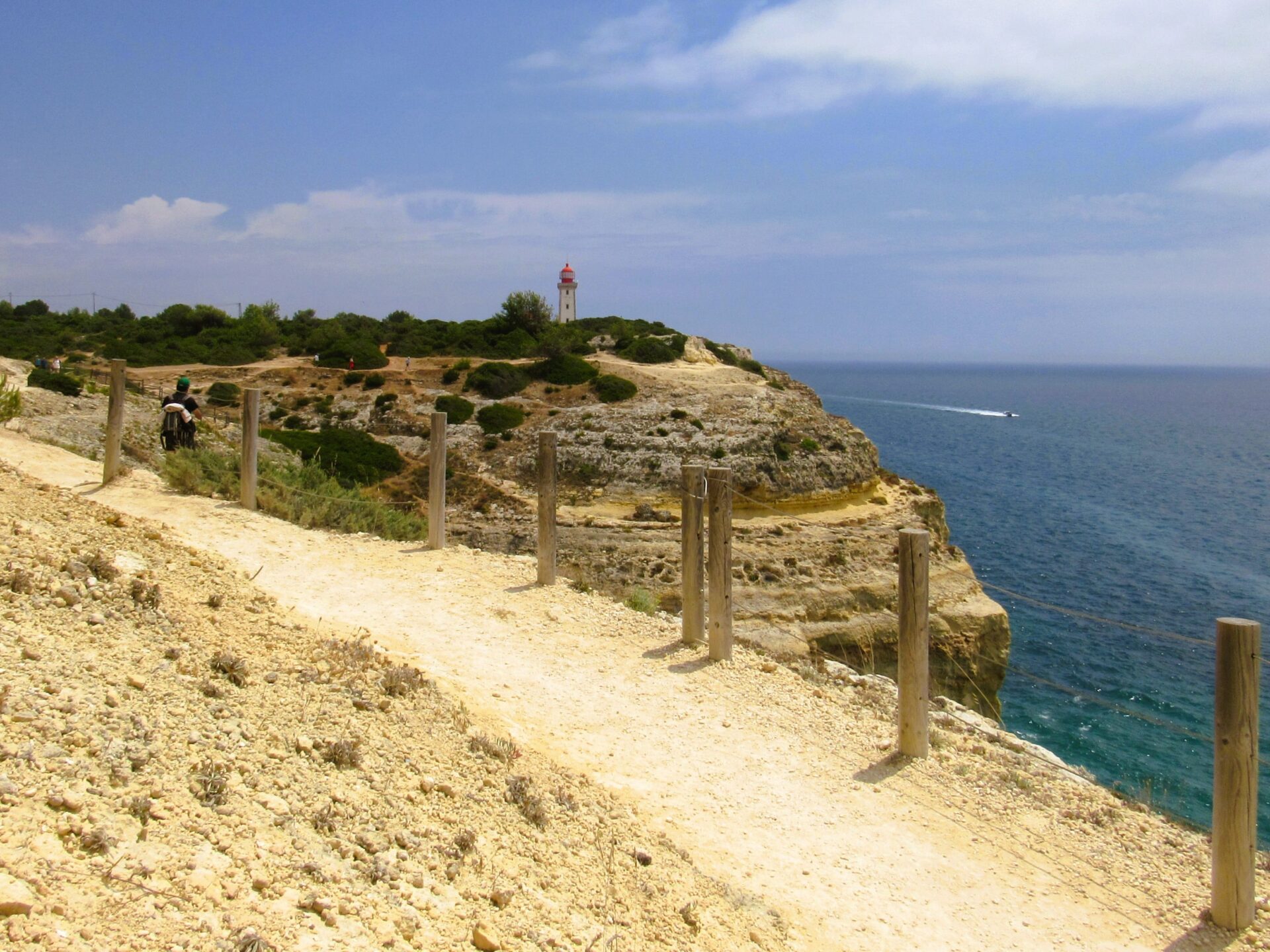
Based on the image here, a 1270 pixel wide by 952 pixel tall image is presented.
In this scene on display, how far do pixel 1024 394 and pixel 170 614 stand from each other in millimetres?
181835

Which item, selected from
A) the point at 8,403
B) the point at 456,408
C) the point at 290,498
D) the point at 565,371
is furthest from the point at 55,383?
the point at 290,498

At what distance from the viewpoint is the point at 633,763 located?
640 cm

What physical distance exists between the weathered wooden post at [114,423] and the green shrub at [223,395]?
70.9ft

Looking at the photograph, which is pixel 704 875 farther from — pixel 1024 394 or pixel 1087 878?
pixel 1024 394

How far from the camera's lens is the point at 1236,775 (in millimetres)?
5184

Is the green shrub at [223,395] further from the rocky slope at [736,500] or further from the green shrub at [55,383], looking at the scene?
the green shrub at [55,383]

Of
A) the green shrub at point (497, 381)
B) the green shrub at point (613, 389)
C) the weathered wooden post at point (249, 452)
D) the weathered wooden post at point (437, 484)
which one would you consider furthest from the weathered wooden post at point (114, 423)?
the green shrub at point (497, 381)

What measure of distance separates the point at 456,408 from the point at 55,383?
1159 cm

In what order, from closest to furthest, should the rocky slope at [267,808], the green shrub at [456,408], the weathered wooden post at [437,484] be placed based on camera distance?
the rocky slope at [267,808], the weathered wooden post at [437,484], the green shrub at [456,408]

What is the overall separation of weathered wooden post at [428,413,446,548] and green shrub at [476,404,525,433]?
1926 centimetres

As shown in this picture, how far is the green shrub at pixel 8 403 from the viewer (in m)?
17.4

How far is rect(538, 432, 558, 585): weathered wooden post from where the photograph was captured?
1020 cm

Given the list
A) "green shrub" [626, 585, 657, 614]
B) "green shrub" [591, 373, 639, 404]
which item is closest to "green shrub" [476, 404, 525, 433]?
"green shrub" [591, 373, 639, 404]

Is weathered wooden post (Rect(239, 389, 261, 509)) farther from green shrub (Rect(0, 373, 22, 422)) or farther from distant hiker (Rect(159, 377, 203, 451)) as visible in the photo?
green shrub (Rect(0, 373, 22, 422))
